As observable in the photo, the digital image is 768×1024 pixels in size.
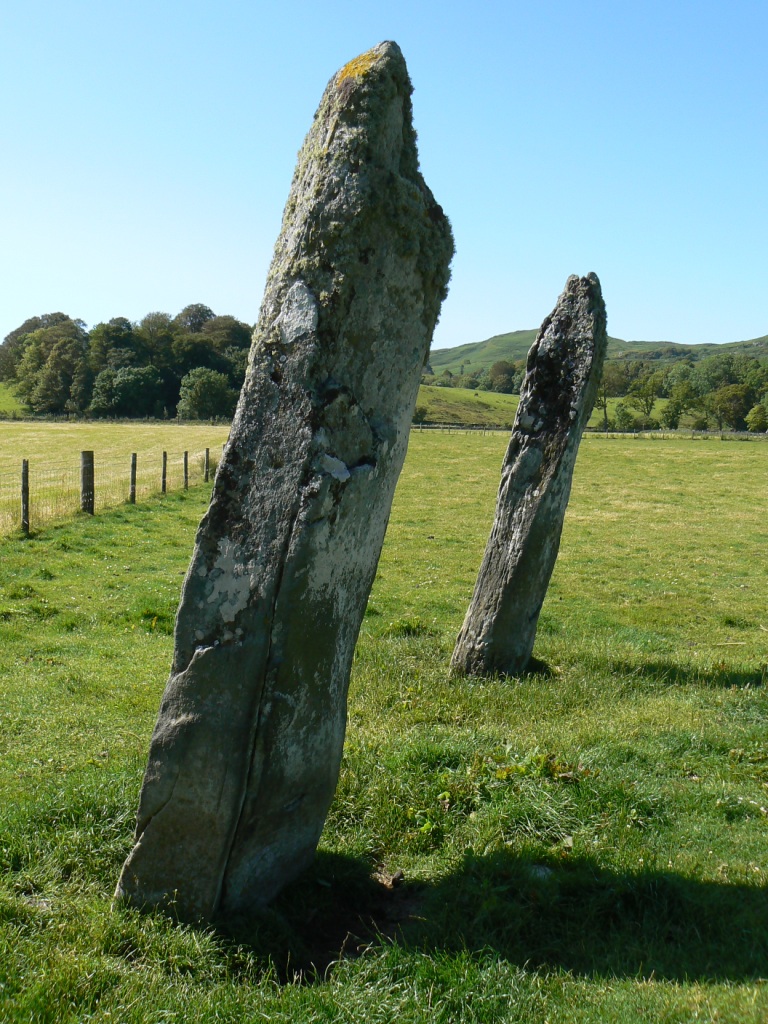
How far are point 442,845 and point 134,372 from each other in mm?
99742

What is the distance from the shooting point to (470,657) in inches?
386

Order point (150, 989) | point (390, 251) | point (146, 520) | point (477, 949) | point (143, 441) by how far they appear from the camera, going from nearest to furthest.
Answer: point (150, 989) < point (477, 949) < point (390, 251) < point (146, 520) < point (143, 441)

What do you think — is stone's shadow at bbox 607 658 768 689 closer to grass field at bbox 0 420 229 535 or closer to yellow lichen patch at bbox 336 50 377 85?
yellow lichen patch at bbox 336 50 377 85

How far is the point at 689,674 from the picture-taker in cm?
995

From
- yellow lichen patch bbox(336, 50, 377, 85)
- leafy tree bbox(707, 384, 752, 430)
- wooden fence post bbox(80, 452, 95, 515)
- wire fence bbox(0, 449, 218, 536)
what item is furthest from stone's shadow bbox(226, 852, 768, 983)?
leafy tree bbox(707, 384, 752, 430)

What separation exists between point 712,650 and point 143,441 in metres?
58.0

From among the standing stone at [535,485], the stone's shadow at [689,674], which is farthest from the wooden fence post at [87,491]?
the stone's shadow at [689,674]

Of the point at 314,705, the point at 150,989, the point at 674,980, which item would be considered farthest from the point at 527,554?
the point at 150,989

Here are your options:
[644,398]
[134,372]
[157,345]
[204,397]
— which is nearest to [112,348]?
[157,345]

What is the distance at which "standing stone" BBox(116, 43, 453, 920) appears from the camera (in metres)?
4.66

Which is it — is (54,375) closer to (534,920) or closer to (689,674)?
(689,674)

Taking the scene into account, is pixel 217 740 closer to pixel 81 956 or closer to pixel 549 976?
pixel 81 956

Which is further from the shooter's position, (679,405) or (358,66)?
(679,405)

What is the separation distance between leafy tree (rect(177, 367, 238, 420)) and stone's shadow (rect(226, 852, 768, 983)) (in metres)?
90.6
